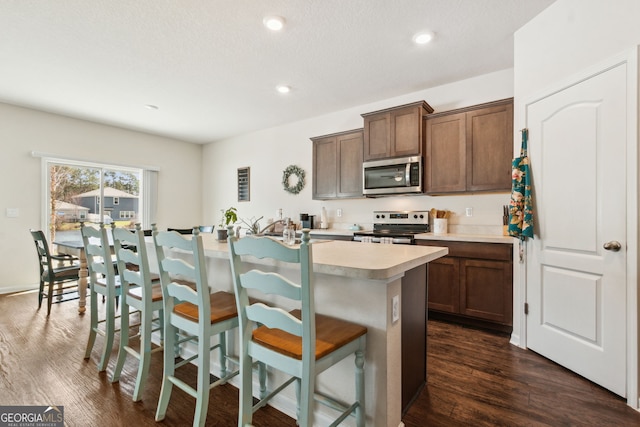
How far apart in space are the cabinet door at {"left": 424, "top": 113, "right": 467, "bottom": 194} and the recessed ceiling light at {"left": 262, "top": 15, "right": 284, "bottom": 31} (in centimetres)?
196

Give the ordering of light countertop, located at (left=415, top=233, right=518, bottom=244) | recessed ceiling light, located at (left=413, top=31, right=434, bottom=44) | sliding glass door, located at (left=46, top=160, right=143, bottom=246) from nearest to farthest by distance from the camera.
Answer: recessed ceiling light, located at (left=413, top=31, right=434, bottom=44) → light countertop, located at (left=415, top=233, right=518, bottom=244) → sliding glass door, located at (left=46, top=160, right=143, bottom=246)

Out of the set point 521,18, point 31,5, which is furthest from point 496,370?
point 31,5

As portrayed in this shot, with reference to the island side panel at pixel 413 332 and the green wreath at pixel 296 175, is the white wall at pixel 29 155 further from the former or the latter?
the island side panel at pixel 413 332

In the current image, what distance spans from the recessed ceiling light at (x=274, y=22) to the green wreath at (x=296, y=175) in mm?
2668

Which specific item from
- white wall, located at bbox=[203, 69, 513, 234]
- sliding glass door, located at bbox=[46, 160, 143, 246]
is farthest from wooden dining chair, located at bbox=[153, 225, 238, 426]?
sliding glass door, located at bbox=[46, 160, 143, 246]

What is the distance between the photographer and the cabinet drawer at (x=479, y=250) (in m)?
2.78

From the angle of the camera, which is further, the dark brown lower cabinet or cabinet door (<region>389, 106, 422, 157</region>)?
cabinet door (<region>389, 106, 422, 157</region>)

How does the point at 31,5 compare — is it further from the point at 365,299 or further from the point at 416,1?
the point at 365,299

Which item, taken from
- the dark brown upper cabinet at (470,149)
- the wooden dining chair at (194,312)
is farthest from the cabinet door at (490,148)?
the wooden dining chair at (194,312)

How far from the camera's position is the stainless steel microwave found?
353 cm

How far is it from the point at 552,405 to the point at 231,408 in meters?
1.90

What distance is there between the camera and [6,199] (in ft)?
13.8

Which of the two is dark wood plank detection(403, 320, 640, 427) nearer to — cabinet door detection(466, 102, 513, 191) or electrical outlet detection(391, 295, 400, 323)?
electrical outlet detection(391, 295, 400, 323)

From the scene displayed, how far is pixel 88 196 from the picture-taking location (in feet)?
16.7
